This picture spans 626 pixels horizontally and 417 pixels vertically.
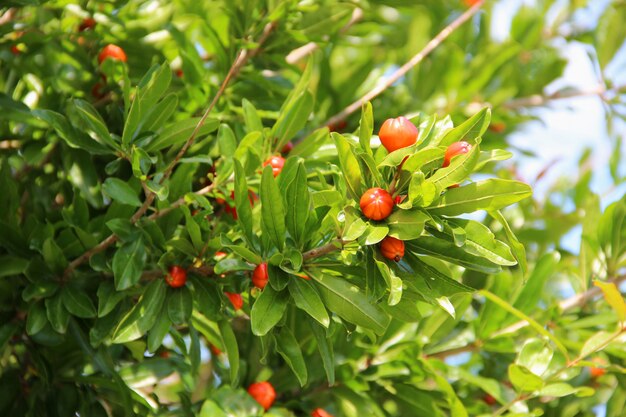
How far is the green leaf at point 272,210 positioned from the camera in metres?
0.99

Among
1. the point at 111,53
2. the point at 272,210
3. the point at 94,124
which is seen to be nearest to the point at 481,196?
the point at 272,210

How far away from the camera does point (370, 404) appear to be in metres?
1.36

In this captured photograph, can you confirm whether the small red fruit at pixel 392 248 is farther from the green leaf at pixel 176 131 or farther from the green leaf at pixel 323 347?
the green leaf at pixel 176 131

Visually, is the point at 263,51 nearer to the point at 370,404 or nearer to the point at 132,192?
the point at 132,192

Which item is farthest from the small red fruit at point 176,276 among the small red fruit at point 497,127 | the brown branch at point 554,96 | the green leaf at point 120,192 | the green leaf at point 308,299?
the brown branch at point 554,96

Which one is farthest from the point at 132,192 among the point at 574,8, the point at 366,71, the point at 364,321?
the point at 574,8

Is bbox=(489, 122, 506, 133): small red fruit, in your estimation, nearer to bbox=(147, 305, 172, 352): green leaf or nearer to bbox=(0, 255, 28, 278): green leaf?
bbox=(147, 305, 172, 352): green leaf

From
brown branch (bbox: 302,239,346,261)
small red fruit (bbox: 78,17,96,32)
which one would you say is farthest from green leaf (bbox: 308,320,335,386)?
small red fruit (bbox: 78,17,96,32)

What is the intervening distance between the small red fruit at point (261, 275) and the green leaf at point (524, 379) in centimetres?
50

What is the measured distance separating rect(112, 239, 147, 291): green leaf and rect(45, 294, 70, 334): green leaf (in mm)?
148

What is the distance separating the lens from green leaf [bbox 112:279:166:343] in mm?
1096

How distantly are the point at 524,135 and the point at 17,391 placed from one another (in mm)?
1473

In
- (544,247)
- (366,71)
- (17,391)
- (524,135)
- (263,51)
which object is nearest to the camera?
(17,391)

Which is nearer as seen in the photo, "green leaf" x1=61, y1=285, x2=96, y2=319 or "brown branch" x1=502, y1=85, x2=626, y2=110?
"green leaf" x1=61, y1=285, x2=96, y2=319
